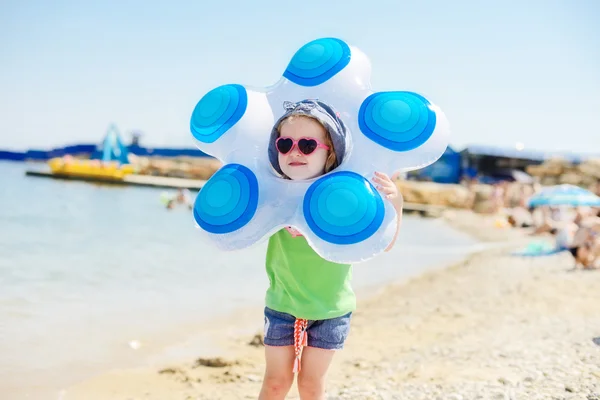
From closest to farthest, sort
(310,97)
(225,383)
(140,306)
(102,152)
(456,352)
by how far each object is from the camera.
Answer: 1. (310,97)
2. (225,383)
3. (456,352)
4. (140,306)
5. (102,152)

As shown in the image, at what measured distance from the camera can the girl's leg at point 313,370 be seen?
216cm

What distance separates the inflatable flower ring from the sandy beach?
157 cm

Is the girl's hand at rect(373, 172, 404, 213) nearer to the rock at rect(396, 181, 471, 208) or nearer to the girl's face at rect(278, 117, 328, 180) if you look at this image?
the girl's face at rect(278, 117, 328, 180)

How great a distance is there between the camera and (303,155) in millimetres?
2078

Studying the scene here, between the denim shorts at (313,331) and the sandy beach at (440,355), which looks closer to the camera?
the denim shorts at (313,331)

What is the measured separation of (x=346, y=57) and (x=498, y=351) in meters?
2.69

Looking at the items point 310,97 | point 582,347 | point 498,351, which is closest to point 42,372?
point 310,97

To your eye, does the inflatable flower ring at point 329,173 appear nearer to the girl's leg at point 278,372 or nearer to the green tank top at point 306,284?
the green tank top at point 306,284

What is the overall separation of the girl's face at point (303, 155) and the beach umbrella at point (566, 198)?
35.7ft

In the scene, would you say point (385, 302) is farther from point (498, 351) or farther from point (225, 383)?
point (225, 383)

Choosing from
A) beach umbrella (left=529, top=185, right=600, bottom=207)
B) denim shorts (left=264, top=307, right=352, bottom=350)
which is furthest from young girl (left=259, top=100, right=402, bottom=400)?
beach umbrella (left=529, top=185, right=600, bottom=207)

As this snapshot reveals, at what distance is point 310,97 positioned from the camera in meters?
2.41

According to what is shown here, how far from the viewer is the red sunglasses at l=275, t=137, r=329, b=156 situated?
81.1 inches

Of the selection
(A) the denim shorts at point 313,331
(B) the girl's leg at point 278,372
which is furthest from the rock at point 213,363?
(A) the denim shorts at point 313,331
